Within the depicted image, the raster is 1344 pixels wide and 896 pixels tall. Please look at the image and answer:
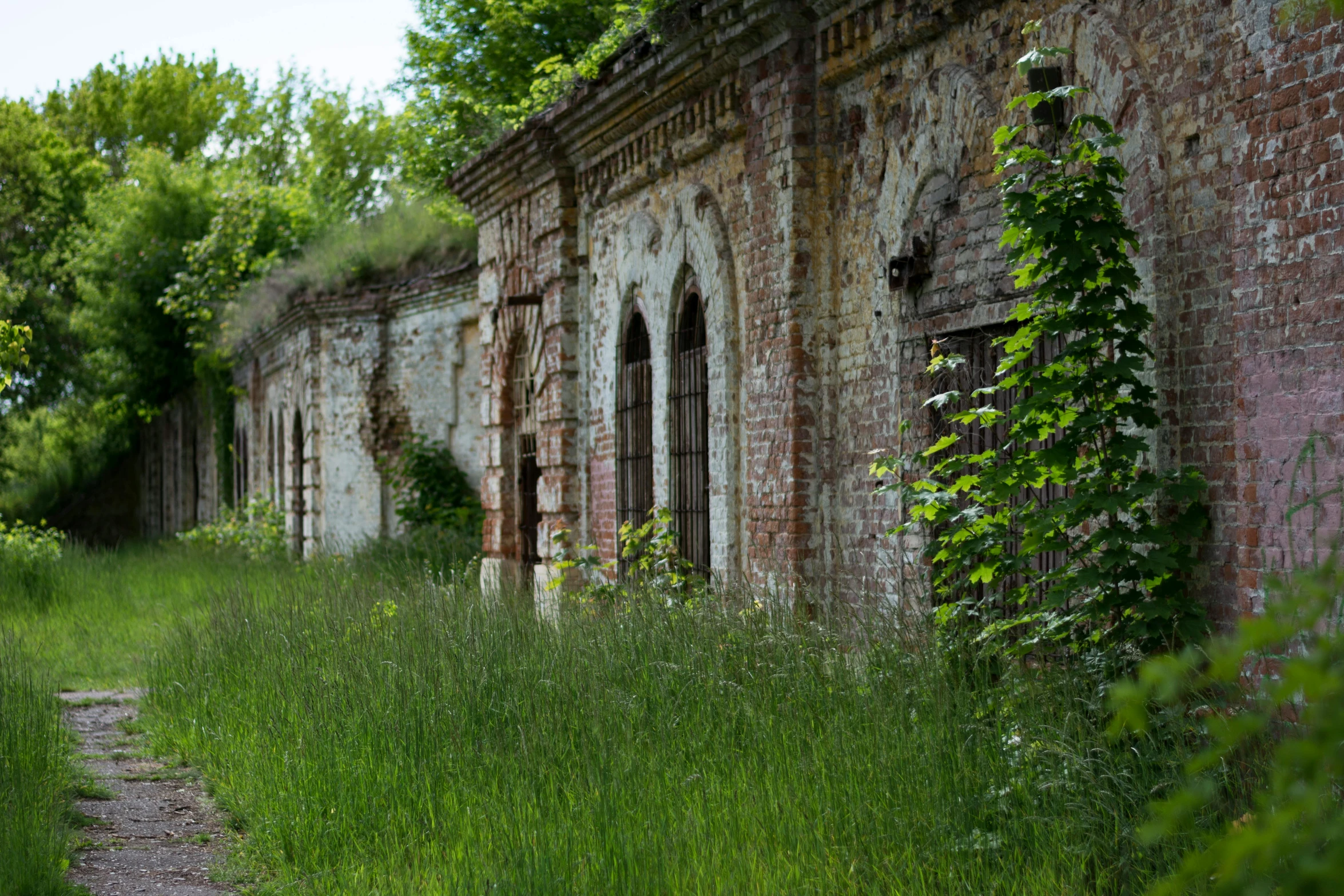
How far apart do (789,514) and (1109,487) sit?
286 centimetres

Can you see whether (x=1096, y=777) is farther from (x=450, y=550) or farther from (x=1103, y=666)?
(x=450, y=550)

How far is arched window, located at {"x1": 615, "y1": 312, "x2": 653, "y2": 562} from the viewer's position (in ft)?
35.7

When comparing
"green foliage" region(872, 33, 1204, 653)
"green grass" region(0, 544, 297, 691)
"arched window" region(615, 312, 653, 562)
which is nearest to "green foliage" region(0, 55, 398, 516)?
"green grass" region(0, 544, 297, 691)

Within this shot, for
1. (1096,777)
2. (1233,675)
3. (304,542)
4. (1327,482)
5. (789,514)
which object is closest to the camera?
(1233,675)

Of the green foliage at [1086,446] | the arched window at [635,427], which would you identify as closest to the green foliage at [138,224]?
the arched window at [635,427]

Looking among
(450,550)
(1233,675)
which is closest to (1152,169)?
(1233,675)

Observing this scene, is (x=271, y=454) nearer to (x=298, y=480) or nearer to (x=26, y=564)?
(x=298, y=480)

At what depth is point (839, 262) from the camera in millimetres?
8109

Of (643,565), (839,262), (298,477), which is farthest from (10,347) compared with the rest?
(298,477)

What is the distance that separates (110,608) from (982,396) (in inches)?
457

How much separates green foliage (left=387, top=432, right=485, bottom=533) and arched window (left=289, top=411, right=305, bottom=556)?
3328mm

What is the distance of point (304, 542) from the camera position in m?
20.8

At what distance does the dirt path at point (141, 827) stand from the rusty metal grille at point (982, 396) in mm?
4052

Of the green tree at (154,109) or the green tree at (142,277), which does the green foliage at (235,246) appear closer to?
the green tree at (142,277)
